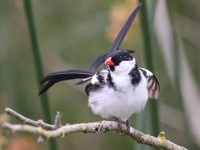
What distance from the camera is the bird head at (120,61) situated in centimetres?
187

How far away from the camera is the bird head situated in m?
1.87

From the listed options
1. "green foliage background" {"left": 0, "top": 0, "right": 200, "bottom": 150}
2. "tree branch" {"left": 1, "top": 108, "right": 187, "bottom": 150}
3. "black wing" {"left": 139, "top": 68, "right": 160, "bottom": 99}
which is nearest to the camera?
"tree branch" {"left": 1, "top": 108, "right": 187, "bottom": 150}

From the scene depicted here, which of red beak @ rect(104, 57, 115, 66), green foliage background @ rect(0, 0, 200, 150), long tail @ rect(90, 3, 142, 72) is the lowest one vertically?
green foliage background @ rect(0, 0, 200, 150)

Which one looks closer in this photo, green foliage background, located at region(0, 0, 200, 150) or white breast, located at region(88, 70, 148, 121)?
white breast, located at region(88, 70, 148, 121)

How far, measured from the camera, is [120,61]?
187 cm

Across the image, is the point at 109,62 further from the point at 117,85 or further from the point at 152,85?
the point at 152,85

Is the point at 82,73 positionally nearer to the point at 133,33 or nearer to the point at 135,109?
the point at 135,109

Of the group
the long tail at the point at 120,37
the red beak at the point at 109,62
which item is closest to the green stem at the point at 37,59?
the long tail at the point at 120,37

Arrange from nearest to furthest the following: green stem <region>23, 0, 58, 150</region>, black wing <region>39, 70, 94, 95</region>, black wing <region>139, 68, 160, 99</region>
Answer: black wing <region>39, 70, 94, 95</region> → black wing <region>139, 68, 160, 99</region> → green stem <region>23, 0, 58, 150</region>

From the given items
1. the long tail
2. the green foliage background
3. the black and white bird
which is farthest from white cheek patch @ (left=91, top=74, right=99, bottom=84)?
the green foliage background

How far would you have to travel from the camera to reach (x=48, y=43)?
383 centimetres

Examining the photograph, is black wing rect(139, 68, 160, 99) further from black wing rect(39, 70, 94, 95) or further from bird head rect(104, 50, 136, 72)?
black wing rect(39, 70, 94, 95)

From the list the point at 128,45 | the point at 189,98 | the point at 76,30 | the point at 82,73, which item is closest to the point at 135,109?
the point at 82,73

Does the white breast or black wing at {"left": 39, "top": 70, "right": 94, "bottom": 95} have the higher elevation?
black wing at {"left": 39, "top": 70, "right": 94, "bottom": 95}
